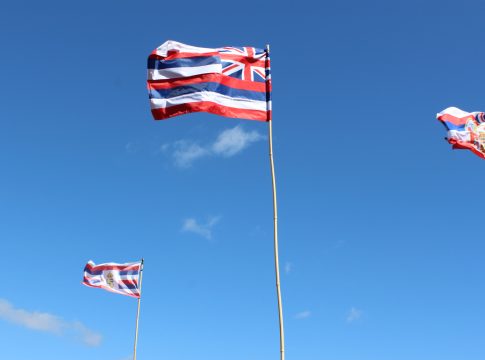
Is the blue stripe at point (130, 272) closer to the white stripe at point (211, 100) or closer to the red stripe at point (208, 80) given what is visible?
the red stripe at point (208, 80)

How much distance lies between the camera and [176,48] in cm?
2125

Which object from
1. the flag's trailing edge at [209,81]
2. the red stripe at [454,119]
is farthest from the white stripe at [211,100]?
the red stripe at [454,119]

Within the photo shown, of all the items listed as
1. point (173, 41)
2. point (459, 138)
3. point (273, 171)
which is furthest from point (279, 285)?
point (459, 138)

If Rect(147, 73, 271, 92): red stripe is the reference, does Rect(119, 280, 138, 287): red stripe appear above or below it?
above

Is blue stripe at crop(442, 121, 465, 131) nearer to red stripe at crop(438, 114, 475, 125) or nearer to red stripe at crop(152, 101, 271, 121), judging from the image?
red stripe at crop(438, 114, 475, 125)

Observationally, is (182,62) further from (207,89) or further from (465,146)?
Answer: (465,146)

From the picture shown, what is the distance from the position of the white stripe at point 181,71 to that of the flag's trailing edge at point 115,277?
2665 cm

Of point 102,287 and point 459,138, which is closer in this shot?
point 459,138

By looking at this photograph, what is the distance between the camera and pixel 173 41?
21.4 metres

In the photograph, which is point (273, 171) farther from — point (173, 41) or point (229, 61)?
point (173, 41)

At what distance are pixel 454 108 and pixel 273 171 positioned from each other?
14.6 m

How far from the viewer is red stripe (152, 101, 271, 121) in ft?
63.9

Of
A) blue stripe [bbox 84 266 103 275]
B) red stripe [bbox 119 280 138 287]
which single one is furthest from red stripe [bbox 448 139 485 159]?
blue stripe [bbox 84 266 103 275]

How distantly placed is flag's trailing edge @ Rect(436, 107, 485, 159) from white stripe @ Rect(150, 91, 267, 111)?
1160 centimetres
